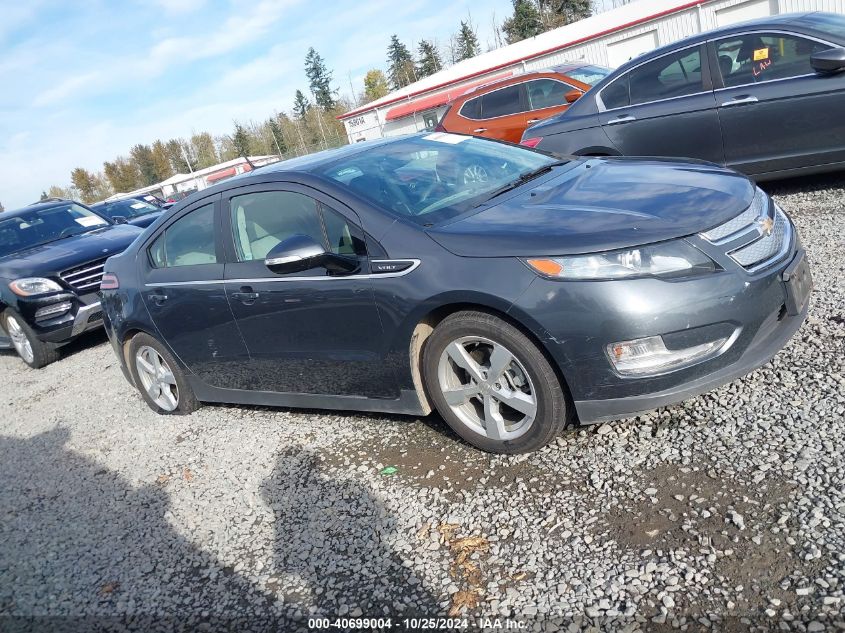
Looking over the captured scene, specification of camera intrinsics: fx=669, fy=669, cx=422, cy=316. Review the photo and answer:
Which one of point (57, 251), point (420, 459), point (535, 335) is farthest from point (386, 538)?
point (57, 251)

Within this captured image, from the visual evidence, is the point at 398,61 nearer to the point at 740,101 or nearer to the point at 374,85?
the point at 374,85

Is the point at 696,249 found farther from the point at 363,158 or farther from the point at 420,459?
the point at 363,158

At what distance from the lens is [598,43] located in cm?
→ 3219

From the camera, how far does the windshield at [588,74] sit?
11.0 metres

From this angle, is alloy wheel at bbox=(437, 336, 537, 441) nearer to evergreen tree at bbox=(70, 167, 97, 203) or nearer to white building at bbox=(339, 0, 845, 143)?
white building at bbox=(339, 0, 845, 143)

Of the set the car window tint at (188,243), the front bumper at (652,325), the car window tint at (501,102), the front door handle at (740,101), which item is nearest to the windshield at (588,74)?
the car window tint at (501,102)

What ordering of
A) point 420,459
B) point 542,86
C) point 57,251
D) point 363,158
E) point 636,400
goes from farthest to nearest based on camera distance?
point 542,86, point 57,251, point 363,158, point 420,459, point 636,400

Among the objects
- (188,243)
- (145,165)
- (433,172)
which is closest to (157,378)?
(188,243)

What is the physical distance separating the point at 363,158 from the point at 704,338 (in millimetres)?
2265

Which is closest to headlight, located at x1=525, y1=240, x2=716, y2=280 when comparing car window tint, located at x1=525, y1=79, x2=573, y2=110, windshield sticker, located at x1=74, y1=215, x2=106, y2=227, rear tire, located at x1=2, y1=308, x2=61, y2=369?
rear tire, located at x1=2, y1=308, x2=61, y2=369

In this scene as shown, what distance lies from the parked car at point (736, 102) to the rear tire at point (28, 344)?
6.37 metres

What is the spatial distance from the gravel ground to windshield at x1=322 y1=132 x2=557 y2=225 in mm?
1279

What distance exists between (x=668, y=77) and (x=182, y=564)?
20.1ft

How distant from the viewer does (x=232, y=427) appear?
15.7 ft
